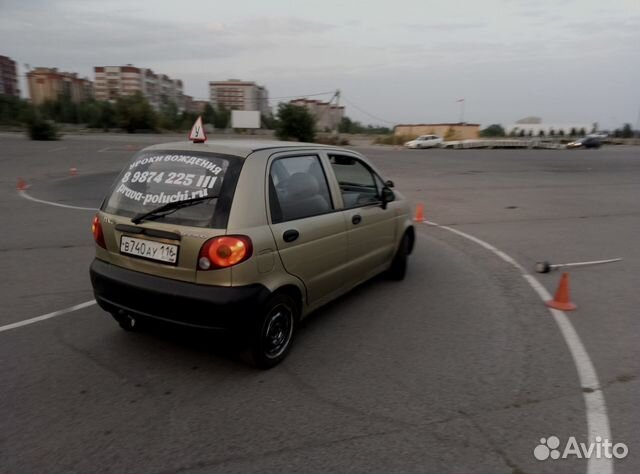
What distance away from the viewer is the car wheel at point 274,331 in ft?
11.2

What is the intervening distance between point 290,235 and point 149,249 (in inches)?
41.5

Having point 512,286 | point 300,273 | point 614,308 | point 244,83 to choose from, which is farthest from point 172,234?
point 244,83

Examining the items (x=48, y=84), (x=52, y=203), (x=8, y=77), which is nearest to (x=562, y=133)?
(x=52, y=203)

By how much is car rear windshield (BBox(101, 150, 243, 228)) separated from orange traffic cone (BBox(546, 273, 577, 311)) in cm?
376

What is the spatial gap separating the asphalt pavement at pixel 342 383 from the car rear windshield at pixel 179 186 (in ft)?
2.89

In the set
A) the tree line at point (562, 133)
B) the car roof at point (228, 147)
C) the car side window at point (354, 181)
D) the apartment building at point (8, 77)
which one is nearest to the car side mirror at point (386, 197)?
the car side window at point (354, 181)

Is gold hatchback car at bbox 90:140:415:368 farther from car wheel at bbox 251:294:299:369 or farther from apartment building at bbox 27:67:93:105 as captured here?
apartment building at bbox 27:67:93:105

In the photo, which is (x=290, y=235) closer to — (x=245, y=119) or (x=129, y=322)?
(x=129, y=322)

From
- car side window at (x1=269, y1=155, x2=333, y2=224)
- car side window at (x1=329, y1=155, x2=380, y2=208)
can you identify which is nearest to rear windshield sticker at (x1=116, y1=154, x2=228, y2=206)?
car side window at (x1=269, y1=155, x2=333, y2=224)

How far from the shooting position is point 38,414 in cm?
296

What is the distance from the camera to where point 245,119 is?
78625 mm

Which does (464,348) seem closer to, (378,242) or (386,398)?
(386,398)

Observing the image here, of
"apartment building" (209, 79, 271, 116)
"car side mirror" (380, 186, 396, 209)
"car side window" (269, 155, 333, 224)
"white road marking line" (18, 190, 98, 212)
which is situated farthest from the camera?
"apartment building" (209, 79, 271, 116)

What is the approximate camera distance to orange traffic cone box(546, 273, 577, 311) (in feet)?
16.6
